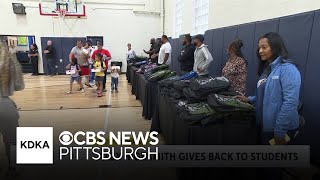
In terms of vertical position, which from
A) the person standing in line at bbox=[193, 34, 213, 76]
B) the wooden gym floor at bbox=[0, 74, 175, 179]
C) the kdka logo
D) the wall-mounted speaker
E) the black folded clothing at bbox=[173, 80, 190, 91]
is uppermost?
the wall-mounted speaker

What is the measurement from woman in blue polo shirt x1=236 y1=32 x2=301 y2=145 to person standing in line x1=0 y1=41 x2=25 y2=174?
1.90m

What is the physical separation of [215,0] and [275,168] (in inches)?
171

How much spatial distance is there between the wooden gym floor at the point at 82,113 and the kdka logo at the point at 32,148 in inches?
6.1

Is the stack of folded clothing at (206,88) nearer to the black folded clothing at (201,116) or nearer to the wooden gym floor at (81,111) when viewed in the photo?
the black folded clothing at (201,116)

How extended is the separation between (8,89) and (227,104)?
1.72 metres

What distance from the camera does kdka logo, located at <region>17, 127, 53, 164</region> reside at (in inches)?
90.5

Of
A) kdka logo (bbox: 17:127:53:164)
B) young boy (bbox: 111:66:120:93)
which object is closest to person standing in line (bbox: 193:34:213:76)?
kdka logo (bbox: 17:127:53:164)

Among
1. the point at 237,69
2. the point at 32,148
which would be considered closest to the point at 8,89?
the point at 32,148

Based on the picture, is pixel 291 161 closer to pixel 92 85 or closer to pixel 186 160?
pixel 186 160

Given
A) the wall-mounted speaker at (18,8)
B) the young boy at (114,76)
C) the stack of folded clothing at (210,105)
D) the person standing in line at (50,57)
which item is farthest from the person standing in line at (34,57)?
the stack of folded clothing at (210,105)

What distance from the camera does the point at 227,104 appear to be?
6.23 feet

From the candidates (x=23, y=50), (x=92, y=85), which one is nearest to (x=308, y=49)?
(x=92, y=85)

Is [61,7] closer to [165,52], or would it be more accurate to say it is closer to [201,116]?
[165,52]

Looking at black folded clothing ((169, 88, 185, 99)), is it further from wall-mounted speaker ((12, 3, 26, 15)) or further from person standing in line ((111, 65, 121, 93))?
wall-mounted speaker ((12, 3, 26, 15))
